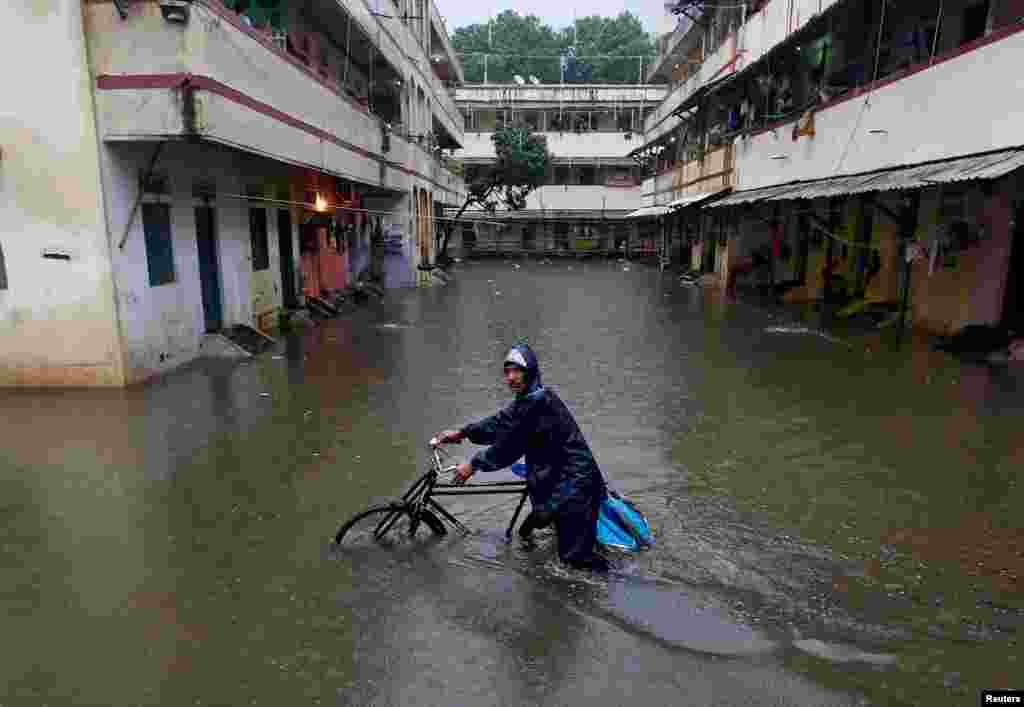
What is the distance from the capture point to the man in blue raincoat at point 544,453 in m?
4.13

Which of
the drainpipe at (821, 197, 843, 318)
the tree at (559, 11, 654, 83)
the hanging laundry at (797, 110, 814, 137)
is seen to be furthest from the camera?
the tree at (559, 11, 654, 83)

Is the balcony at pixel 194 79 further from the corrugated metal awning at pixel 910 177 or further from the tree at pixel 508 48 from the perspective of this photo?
the tree at pixel 508 48

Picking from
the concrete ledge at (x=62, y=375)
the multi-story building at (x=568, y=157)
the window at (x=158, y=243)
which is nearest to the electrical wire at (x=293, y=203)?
the window at (x=158, y=243)

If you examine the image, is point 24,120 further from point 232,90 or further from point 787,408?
point 787,408

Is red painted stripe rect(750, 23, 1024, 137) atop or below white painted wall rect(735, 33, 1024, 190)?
atop

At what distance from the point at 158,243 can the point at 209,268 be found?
1.99m

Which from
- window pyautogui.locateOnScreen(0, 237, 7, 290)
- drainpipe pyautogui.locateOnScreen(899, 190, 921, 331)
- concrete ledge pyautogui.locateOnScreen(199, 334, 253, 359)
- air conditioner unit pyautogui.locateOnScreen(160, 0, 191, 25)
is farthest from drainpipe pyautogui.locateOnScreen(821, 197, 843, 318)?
window pyautogui.locateOnScreen(0, 237, 7, 290)

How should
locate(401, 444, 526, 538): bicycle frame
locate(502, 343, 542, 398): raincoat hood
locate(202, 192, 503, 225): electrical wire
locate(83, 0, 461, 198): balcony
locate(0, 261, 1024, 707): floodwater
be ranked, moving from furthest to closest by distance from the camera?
1. locate(202, 192, 503, 225): electrical wire
2. locate(83, 0, 461, 198): balcony
3. locate(401, 444, 526, 538): bicycle frame
4. locate(502, 343, 542, 398): raincoat hood
5. locate(0, 261, 1024, 707): floodwater

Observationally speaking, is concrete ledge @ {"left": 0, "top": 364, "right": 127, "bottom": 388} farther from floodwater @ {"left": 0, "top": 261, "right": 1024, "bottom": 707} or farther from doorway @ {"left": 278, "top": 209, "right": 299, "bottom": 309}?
doorway @ {"left": 278, "top": 209, "right": 299, "bottom": 309}

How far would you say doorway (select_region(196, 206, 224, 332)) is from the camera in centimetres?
1170

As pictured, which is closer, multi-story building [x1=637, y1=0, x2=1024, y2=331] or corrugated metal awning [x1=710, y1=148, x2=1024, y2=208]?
corrugated metal awning [x1=710, y1=148, x2=1024, y2=208]

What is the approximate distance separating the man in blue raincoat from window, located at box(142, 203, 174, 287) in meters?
7.46

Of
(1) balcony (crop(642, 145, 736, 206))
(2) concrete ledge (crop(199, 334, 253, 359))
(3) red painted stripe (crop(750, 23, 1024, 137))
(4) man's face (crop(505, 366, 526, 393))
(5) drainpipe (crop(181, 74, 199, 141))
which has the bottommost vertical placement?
(2) concrete ledge (crop(199, 334, 253, 359))

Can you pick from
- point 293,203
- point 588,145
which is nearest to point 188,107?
point 293,203
